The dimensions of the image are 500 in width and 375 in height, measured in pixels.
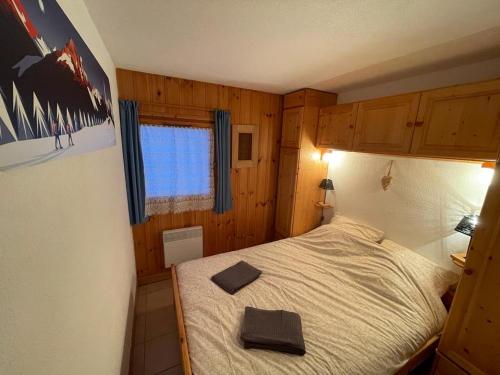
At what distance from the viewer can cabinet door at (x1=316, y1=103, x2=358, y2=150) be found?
2146 mm

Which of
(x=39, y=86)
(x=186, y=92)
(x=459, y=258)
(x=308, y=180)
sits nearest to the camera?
(x=39, y=86)

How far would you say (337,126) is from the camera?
2.30 meters

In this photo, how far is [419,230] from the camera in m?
1.88

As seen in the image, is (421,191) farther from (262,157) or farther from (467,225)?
(262,157)

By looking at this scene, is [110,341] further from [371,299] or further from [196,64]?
[196,64]

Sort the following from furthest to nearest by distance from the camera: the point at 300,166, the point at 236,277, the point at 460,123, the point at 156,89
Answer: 1. the point at 300,166
2. the point at 156,89
3. the point at 236,277
4. the point at 460,123

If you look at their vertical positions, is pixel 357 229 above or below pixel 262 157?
below

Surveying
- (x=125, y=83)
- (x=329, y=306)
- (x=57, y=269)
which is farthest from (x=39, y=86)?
(x=329, y=306)

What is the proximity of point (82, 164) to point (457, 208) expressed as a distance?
2.58 m

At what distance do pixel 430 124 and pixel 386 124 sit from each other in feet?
1.10

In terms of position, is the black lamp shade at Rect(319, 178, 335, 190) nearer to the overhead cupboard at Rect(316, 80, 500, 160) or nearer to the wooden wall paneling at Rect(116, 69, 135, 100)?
the overhead cupboard at Rect(316, 80, 500, 160)

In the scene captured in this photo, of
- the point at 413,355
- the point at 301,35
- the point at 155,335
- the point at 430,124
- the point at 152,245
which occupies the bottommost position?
the point at 155,335

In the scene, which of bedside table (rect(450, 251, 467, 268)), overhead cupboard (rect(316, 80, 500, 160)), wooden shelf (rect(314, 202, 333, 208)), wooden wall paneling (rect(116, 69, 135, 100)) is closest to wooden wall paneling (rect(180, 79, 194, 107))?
wooden wall paneling (rect(116, 69, 135, 100))

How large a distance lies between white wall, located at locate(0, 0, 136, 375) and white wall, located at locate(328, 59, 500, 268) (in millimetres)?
2509
